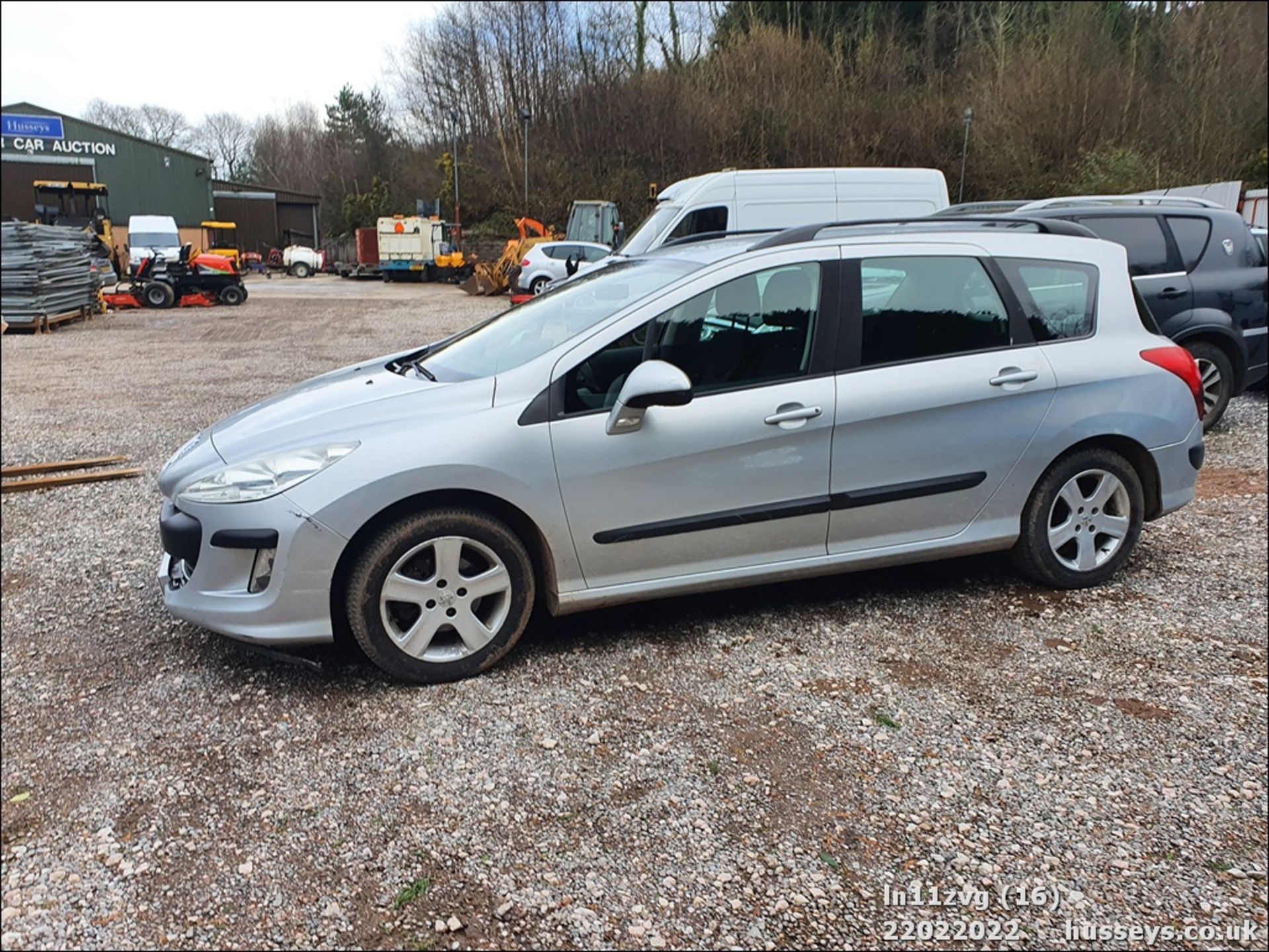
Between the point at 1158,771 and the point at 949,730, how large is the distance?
64 centimetres

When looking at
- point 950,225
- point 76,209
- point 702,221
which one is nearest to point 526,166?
point 76,209

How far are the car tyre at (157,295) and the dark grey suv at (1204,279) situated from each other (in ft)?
71.3

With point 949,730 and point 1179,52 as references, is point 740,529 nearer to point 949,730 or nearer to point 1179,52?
point 949,730

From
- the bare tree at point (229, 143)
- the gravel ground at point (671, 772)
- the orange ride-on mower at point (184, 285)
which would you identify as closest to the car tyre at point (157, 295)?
the orange ride-on mower at point (184, 285)

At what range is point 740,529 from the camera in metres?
3.81

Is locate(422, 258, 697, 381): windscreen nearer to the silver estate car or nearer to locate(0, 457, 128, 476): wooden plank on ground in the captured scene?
the silver estate car

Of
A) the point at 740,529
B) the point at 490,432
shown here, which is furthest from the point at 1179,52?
the point at 490,432

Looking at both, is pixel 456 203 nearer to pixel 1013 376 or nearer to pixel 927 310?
pixel 927 310

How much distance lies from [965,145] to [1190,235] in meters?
24.8

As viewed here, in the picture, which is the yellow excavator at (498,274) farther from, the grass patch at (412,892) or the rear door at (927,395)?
the grass patch at (412,892)

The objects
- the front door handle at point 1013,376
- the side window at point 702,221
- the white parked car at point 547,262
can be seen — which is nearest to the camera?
the front door handle at point 1013,376

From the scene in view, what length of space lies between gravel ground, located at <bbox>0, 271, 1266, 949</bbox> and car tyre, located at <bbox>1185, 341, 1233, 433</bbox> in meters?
3.42

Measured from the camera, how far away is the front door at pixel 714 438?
3611 millimetres

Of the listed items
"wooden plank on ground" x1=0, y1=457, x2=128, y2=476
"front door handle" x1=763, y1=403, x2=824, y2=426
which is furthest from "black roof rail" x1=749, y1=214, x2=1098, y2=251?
"wooden plank on ground" x1=0, y1=457, x2=128, y2=476
